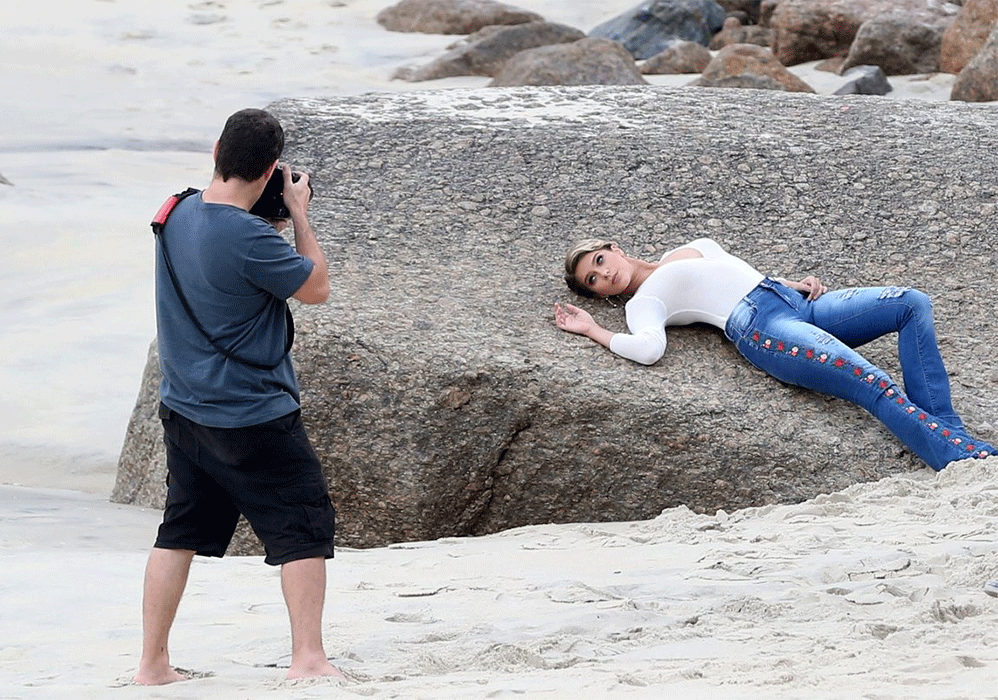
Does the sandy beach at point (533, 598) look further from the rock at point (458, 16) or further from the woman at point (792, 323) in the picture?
the rock at point (458, 16)

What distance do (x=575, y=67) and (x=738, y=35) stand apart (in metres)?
5.14

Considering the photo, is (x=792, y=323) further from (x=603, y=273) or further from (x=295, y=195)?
(x=295, y=195)

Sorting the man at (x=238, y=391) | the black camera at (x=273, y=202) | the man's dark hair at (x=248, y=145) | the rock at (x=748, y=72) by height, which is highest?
the man's dark hair at (x=248, y=145)

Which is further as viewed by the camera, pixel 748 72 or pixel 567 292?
pixel 748 72

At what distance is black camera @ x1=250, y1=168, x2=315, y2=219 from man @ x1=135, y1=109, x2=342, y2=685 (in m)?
0.04

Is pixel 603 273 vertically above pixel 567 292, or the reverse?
pixel 603 273

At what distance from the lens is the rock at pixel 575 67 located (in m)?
12.5

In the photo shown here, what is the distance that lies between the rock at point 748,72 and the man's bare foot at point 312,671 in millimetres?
10532

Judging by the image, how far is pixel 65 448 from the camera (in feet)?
20.0

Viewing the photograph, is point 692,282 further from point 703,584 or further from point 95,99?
point 95,99

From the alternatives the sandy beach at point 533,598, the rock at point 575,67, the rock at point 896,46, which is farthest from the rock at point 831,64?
the sandy beach at point 533,598

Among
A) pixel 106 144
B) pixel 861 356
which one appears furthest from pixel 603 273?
pixel 106 144

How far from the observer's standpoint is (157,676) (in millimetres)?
2914

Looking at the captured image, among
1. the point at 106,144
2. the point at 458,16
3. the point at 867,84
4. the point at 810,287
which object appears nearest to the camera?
the point at 810,287
